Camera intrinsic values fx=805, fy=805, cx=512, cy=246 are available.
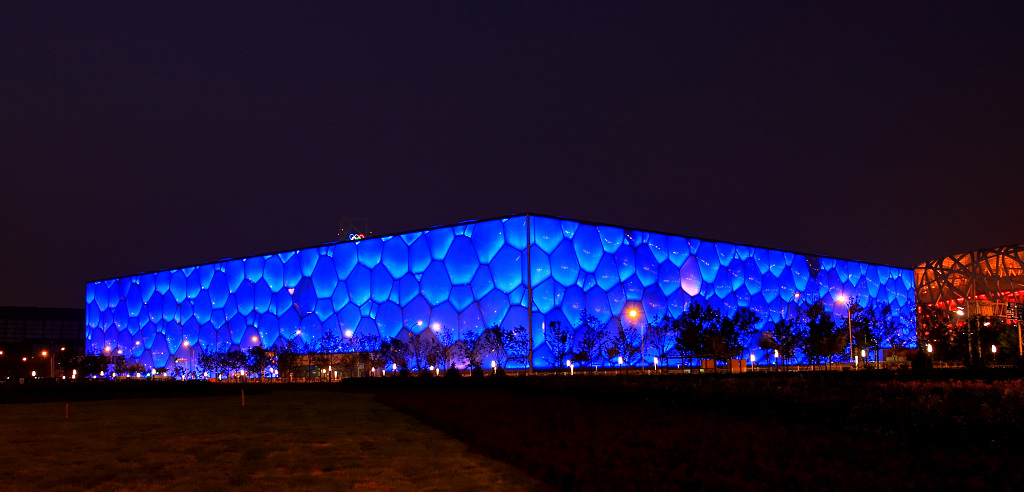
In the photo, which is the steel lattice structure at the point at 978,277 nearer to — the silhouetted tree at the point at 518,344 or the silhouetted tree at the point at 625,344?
the silhouetted tree at the point at 625,344

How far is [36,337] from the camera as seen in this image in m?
98.1

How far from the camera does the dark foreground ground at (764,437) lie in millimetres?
7715

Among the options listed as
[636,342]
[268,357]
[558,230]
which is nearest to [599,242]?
[558,230]

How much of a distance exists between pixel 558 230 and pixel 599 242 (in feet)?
11.2

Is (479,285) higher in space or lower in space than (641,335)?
higher

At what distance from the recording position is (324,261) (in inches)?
2293

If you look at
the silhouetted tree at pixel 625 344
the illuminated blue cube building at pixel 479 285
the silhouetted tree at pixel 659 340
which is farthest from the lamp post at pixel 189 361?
the silhouetted tree at pixel 659 340

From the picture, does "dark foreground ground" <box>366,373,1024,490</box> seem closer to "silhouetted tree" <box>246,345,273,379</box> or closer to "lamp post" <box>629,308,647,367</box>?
"lamp post" <box>629,308,647,367</box>

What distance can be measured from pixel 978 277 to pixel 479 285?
70.3 m

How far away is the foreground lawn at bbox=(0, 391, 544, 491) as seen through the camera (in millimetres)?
9414

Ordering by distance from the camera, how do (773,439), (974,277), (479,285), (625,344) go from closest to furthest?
(773,439) < (625,344) < (479,285) < (974,277)

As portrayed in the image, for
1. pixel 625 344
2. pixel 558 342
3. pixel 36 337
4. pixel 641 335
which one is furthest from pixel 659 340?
pixel 36 337

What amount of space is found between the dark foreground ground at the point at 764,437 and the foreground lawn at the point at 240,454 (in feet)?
2.36

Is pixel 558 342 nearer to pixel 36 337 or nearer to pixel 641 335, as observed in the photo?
pixel 641 335
